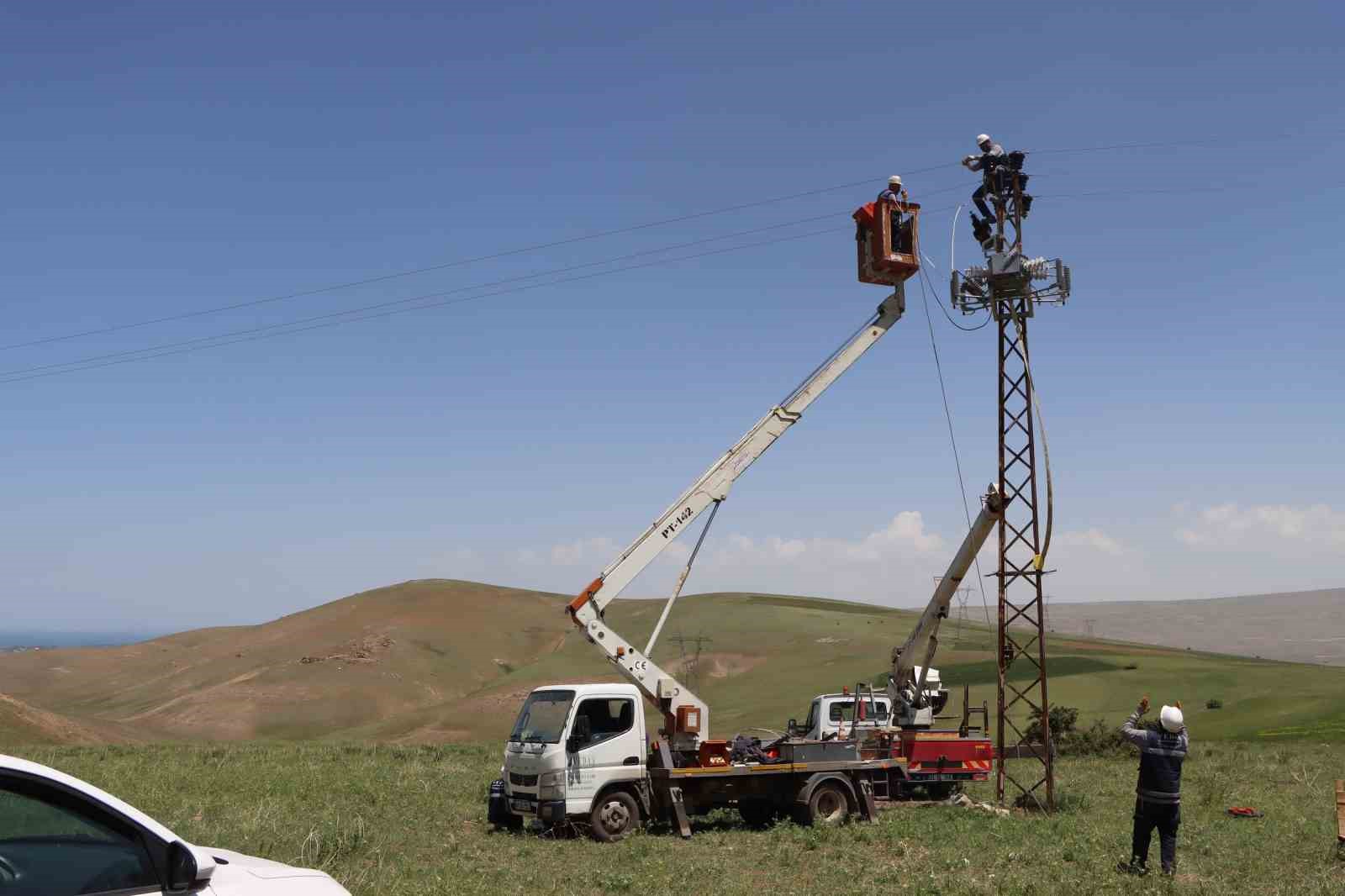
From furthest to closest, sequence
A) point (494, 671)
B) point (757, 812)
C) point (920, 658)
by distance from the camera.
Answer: point (494, 671) < point (920, 658) < point (757, 812)

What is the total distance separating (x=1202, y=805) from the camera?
21734 mm

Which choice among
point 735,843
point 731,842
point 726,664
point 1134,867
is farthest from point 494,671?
point 1134,867

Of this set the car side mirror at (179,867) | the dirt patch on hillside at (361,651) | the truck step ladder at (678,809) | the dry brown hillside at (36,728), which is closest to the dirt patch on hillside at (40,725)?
the dry brown hillside at (36,728)

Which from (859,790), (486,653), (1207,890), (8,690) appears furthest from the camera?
(8,690)

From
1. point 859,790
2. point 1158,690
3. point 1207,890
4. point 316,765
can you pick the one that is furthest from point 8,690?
point 1207,890

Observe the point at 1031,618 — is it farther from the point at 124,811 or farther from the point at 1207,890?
the point at 124,811

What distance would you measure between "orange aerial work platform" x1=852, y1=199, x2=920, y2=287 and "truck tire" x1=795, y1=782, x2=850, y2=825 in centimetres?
1049

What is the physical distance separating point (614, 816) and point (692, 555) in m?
5.45

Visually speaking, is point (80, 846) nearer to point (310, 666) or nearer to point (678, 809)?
point (678, 809)

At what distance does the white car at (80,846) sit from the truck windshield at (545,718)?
553 inches

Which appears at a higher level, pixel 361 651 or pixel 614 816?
pixel 614 816

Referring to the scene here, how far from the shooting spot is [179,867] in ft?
14.6

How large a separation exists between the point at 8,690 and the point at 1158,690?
326 ft

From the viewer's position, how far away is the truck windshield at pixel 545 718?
18.5 metres
